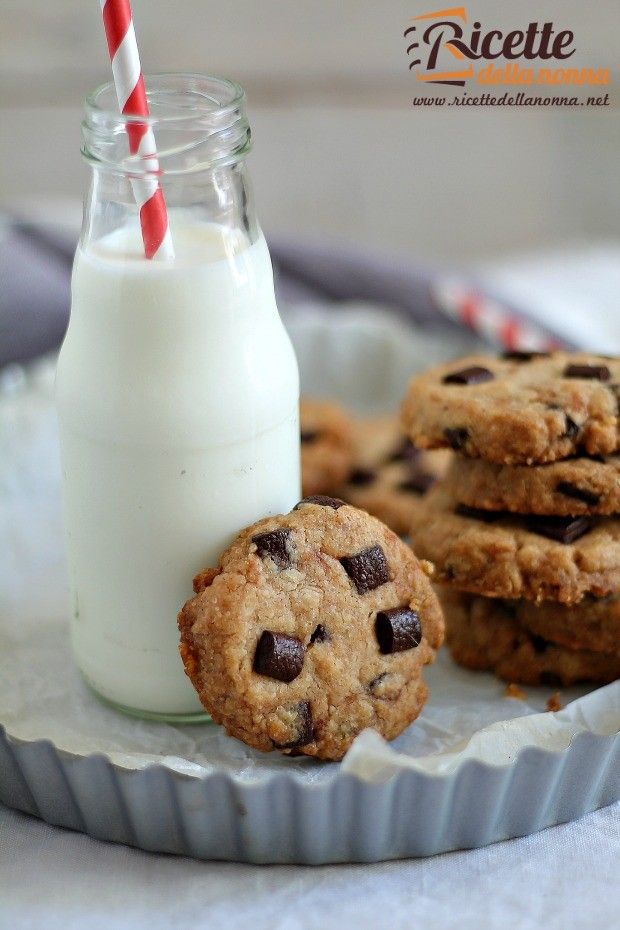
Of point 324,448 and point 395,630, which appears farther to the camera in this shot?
point 324,448

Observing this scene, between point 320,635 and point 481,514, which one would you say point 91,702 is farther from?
point 481,514

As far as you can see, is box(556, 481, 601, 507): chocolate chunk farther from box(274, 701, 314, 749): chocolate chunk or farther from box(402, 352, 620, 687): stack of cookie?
box(274, 701, 314, 749): chocolate chunk

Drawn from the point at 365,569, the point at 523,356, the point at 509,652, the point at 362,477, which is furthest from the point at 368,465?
the point at 365,569

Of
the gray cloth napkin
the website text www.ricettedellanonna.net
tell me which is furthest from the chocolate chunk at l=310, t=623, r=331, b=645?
the gray cloth napkin

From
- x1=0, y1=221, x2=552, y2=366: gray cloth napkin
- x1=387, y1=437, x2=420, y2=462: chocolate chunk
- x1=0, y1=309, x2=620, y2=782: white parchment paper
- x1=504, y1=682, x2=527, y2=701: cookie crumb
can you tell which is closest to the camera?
x1=0, y1=309, x2=620, y2=782: white parchment paper

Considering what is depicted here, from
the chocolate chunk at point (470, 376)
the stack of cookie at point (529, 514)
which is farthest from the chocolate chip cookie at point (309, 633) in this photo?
the chocolate chunk at point (470, 376)

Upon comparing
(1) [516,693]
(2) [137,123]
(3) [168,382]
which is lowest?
(1) [516,693]

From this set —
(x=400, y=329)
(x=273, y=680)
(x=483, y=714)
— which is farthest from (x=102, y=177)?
(x=400, y=329)
